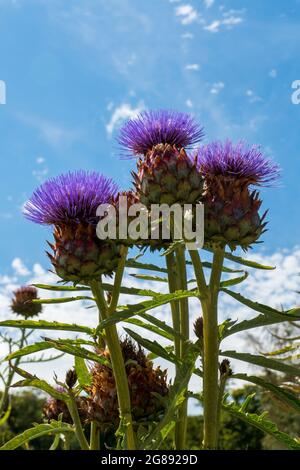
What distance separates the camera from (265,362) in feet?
5.33

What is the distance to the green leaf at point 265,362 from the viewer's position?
5.29ft

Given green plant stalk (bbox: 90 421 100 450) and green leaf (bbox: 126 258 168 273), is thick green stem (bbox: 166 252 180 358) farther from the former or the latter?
green plant stalk (bbox: 90 421 100 450)

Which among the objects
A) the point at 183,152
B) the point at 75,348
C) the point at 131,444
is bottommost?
the point at 131,444

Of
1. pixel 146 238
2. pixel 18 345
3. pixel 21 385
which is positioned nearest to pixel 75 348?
pixel 21 385

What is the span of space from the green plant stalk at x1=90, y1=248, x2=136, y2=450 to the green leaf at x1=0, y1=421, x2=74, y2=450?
0.28 meters

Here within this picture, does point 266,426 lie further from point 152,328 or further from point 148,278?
point 148,278

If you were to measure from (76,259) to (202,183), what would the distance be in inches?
16.3

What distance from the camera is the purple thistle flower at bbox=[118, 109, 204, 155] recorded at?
2027 mm

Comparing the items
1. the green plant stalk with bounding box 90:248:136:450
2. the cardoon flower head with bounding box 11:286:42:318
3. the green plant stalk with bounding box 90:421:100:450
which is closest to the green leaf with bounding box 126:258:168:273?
the green plant stalk with bounding box 90:248:136:450

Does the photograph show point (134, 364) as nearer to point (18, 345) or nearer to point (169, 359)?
point (169, 359)

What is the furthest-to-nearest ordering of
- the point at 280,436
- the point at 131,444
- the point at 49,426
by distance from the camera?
the point at 49,426, the point at 280,436, the point at 131,444

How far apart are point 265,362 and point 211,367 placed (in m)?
0.14

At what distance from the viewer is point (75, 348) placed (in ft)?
5.50

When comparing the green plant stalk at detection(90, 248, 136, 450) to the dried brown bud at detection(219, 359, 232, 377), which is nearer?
the green plant stalk at detection(90, 248, 136, 450)
